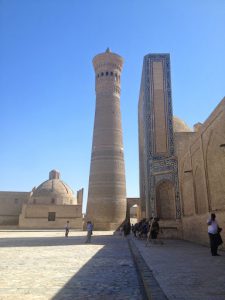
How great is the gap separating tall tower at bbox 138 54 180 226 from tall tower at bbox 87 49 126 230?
10481 millimetres

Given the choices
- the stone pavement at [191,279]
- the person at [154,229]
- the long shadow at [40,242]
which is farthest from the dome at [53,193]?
the stone pavement at [191,279]

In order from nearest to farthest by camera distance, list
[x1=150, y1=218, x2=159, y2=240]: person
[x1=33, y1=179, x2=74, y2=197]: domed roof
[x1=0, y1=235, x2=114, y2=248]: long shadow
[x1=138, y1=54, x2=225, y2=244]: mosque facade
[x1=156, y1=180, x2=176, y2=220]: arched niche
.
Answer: [x1=138, y1=54, x2=225, y2=244]: mosque facade, [x1=150, y1=218, x2=159, y2=240]: person, [x1=0, y1=235, x2=114, y2=248]: long shadow, [x1=156, y1=180, x2=176, y2=220]: arched niche, [x1=33, y1=179, x2=74, y2=197]: domed roof

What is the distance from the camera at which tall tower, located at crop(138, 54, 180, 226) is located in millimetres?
14812

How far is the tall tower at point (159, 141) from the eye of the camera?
48.6ft

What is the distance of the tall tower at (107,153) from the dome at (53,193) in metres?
11.3

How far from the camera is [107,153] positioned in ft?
88.0

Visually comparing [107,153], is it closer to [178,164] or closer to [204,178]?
[178,164]

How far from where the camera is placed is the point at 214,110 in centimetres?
891

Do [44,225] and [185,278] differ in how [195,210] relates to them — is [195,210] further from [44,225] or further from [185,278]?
[44,225]

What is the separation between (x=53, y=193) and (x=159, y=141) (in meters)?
24.2

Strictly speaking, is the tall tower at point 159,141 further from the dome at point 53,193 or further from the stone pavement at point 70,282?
the dome at point 53,193

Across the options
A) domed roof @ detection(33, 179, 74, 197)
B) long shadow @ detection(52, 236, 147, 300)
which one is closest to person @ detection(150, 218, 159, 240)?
long shadow @ detection(52, 236, 147, 300)

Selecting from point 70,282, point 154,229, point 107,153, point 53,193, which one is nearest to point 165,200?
point 154,229

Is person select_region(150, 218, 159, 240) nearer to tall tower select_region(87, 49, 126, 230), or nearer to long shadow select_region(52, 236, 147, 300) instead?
long shadow select_region(52, 236, 147, 300)
